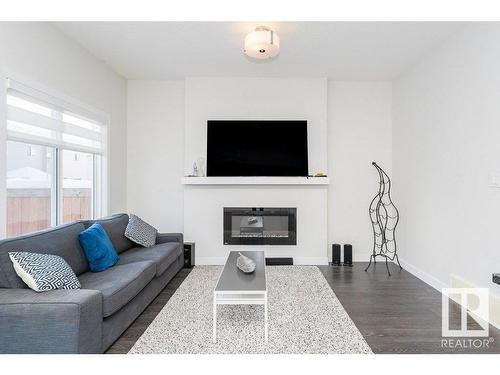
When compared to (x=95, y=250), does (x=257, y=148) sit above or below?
above

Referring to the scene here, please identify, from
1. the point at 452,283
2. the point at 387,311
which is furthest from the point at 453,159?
the point at 387,311

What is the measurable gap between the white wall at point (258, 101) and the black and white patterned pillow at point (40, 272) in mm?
2666

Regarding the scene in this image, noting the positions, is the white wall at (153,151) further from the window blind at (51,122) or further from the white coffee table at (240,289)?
the white coffee table at (240,289)

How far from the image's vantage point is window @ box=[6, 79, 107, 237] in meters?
2.63

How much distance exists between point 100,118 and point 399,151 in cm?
436

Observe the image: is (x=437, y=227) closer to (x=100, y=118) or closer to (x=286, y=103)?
(x=286, y=103)

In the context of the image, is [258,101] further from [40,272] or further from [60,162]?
[40,272]

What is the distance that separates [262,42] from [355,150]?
255cm

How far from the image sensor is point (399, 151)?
4.44m

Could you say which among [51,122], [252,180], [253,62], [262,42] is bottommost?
[252,180]

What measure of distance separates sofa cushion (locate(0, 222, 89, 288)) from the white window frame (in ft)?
1.23

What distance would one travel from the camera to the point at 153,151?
4730 mm
